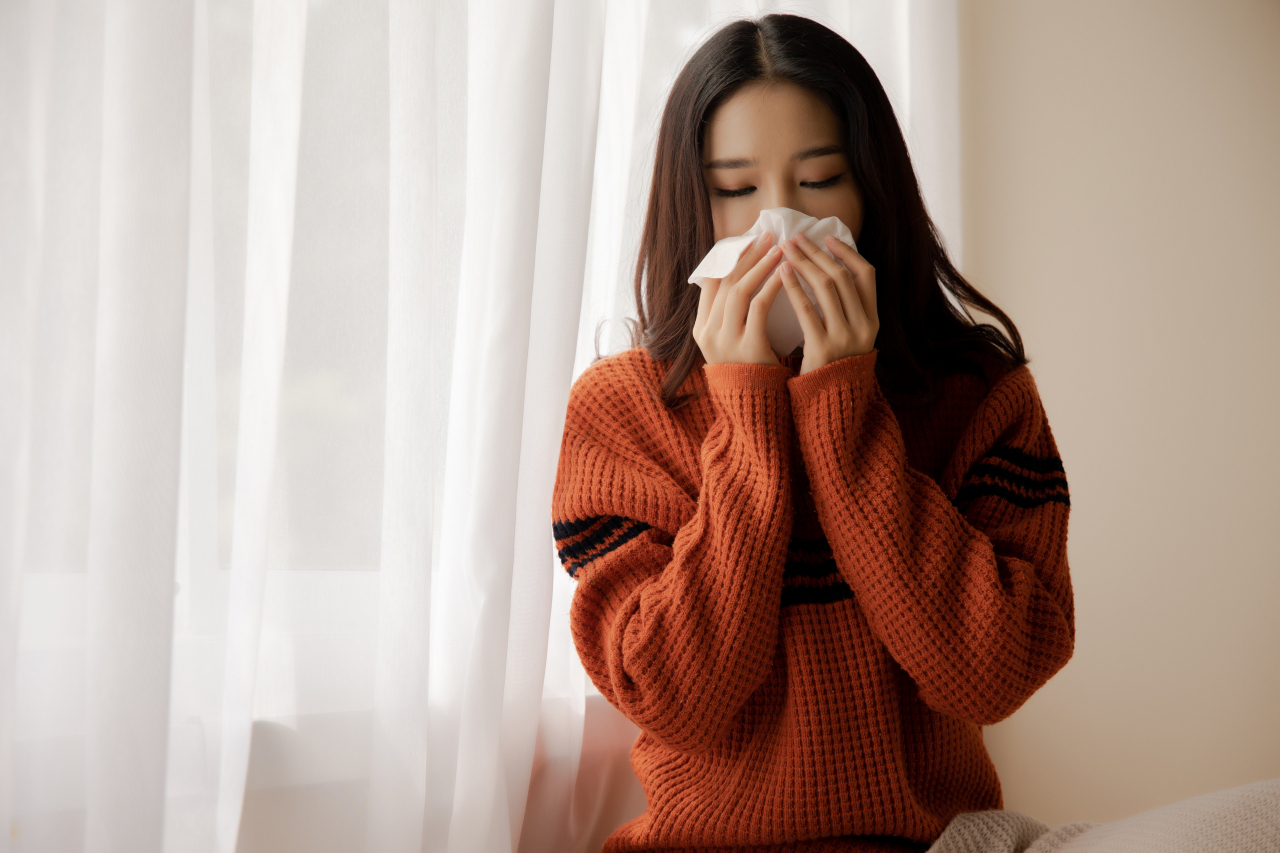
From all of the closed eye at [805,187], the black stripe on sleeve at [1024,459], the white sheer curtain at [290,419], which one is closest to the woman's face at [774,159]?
the closed eye at [805,187]

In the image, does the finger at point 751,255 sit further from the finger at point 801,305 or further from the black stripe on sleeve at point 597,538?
the black stripe on sleeve at point 597,538

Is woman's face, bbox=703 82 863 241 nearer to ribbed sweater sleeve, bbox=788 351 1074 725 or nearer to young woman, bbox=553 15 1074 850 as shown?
young woman, bbox=553 15 1074 850

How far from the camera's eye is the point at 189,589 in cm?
79

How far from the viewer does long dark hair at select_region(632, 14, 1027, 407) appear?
3.16ft

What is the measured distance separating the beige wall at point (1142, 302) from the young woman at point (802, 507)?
0.75m

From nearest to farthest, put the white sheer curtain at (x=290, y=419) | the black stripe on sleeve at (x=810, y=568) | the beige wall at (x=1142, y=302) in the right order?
the white sheer curtain at (x=290, y=419), the black stripe on sleeve at (x=810, y=568), the beige wall at (x=1142, y=302)

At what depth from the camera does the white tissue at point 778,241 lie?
91 cm

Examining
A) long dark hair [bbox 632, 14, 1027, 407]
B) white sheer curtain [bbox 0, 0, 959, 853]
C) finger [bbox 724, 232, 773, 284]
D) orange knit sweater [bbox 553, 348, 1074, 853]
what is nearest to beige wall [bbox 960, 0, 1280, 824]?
long dark hair [bbox 632, 14, 1027, 407]

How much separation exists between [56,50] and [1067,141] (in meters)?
1.63

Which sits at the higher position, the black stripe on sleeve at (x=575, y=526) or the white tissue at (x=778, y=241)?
the white tissue at (x=778, y=241)

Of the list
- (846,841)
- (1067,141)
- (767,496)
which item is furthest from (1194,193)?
(846,841)

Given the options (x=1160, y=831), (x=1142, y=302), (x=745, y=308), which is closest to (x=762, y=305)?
(x=745, y=308)

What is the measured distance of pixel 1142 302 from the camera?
1.66 meters

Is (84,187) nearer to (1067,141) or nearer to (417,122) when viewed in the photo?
(417,122)
